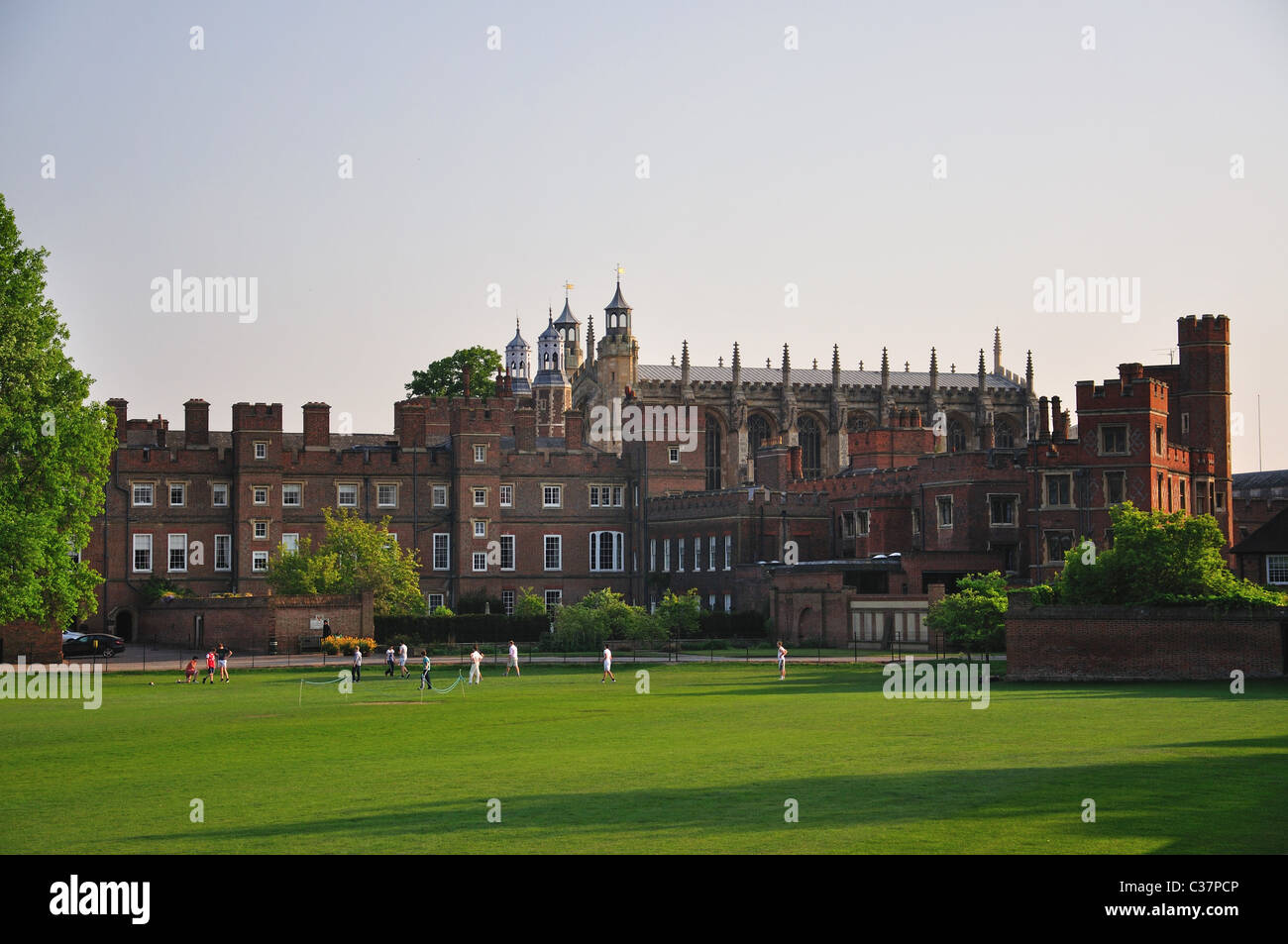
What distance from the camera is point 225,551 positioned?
293ft

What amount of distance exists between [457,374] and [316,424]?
2862cm

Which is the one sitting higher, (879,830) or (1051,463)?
(1051,463)

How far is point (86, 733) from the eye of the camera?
1411 inches

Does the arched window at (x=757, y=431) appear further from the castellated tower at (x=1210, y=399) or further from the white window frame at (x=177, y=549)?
the white window frame at (x=177, y=549)

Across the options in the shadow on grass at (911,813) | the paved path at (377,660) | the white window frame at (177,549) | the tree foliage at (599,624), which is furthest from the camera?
the white window frame at (177,549)

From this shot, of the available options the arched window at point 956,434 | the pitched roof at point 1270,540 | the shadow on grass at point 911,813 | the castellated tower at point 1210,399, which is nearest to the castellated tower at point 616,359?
the arched window at point 956,434

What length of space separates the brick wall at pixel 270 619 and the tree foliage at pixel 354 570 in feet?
7.82
